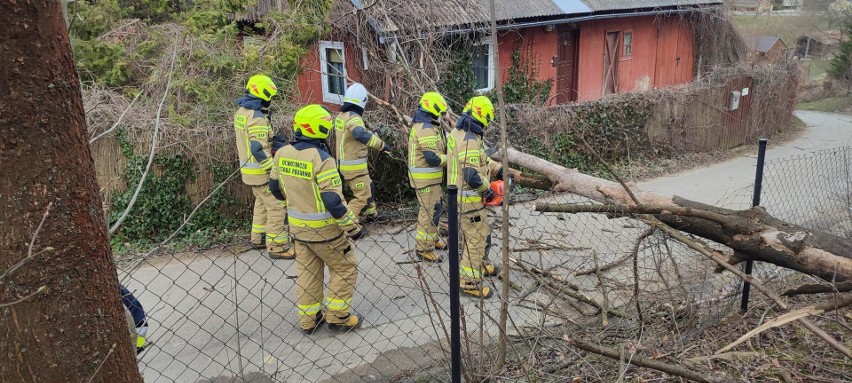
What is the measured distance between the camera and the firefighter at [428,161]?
6.41m

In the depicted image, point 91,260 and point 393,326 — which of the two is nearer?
point 91,260

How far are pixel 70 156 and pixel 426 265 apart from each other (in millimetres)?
5183

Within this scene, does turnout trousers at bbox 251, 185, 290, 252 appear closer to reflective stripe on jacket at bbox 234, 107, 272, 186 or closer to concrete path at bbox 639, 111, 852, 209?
reflective stripe on jacket at bbox 234, 107, 272, 186

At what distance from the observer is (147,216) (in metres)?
7.38

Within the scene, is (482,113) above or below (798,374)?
above

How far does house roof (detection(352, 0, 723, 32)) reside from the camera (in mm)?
10117

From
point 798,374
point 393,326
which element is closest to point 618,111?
point 393,326

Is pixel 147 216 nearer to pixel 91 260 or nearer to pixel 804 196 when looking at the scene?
pixel 91 260

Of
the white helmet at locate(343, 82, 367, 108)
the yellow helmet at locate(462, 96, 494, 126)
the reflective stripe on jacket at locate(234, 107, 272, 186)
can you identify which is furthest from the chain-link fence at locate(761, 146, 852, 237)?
the reflective stripe on jacket at locate(234, 107, 272, 186)

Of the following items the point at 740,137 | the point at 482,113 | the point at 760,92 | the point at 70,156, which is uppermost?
the point at 70,156

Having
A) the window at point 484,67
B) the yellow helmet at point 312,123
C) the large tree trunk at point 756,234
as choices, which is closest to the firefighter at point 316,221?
the yellow helmet at point 312,123

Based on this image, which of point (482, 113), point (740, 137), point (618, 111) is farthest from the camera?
point (740, 137)

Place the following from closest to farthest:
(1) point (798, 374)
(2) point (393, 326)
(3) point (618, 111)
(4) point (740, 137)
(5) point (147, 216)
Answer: (1) point (798, 374), (2) point (393, 326), (5) point (147, 216), (3) point (618, 111), (4) point (740, 137)

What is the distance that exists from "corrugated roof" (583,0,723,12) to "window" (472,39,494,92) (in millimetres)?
3469
